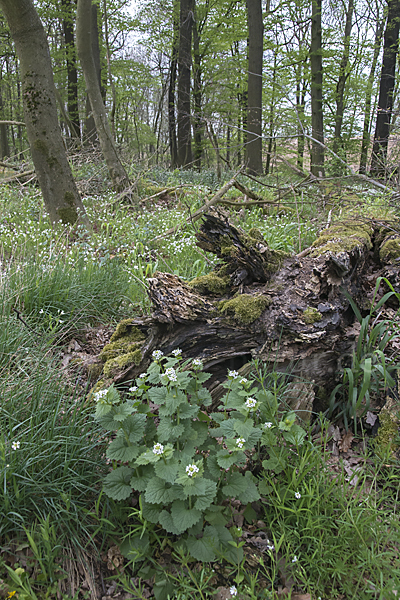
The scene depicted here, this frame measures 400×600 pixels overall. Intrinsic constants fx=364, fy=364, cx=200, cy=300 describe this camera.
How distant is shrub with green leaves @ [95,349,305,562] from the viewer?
1654 millimetres

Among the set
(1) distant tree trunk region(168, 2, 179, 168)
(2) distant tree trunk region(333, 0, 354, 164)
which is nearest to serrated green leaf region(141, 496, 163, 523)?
(1) distant tree trunk region(168, 2, 179, 168)

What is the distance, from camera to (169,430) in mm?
1778

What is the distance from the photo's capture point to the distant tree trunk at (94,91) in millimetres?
6566

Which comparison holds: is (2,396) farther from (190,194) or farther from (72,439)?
(190,194)

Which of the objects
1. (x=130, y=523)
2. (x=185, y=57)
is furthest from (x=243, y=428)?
(x=185, y=57)

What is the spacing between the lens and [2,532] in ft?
5.30

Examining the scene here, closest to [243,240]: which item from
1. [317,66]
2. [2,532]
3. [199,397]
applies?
[199,397]

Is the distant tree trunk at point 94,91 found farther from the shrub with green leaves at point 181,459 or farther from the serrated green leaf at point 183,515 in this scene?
the serrated green leaf at point 183,515

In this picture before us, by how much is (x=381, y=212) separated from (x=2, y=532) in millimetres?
5296

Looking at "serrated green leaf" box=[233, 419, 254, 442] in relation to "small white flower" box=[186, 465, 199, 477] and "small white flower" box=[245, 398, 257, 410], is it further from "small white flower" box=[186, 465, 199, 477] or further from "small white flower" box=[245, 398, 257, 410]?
"small white flower" box=[186, 465, 199, 477]

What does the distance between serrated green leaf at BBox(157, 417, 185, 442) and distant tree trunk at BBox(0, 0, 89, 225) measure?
4.58m

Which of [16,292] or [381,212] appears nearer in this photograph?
[16,292]

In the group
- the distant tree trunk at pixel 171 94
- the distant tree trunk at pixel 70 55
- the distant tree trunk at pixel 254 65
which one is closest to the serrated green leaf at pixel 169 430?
the distant tree trunk at pixel 254 65

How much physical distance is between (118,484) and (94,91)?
24.9 ft
